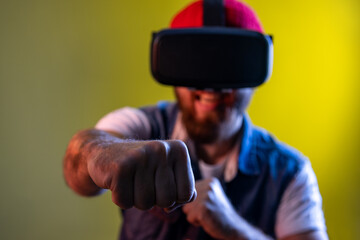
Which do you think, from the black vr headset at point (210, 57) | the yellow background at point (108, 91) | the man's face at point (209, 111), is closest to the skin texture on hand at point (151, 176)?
the black vr headset at point (210, 57)

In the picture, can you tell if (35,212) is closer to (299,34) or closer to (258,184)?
(258,184)

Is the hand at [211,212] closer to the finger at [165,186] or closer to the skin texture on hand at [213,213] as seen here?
the skin texture on hand at [213,213]

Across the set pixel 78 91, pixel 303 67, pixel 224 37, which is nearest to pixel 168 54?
pixel 224 37

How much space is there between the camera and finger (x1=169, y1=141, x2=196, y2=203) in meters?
0.22

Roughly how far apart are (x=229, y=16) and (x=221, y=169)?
0.28 m

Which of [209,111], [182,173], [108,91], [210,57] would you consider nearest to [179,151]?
[182,173]

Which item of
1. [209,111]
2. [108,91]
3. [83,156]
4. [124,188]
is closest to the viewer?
[124,188]

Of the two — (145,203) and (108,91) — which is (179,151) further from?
(108,91)

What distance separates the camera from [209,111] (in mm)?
541

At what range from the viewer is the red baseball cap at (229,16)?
1.26 feet

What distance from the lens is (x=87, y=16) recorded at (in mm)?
853

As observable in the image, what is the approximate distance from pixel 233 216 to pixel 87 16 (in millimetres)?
603

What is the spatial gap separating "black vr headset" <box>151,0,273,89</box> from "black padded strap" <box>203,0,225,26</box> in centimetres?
4

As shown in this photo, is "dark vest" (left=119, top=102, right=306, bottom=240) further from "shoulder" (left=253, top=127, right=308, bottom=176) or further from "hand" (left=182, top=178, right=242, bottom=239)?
"hand" (left=182, top=178, right=242, bottom=239)
